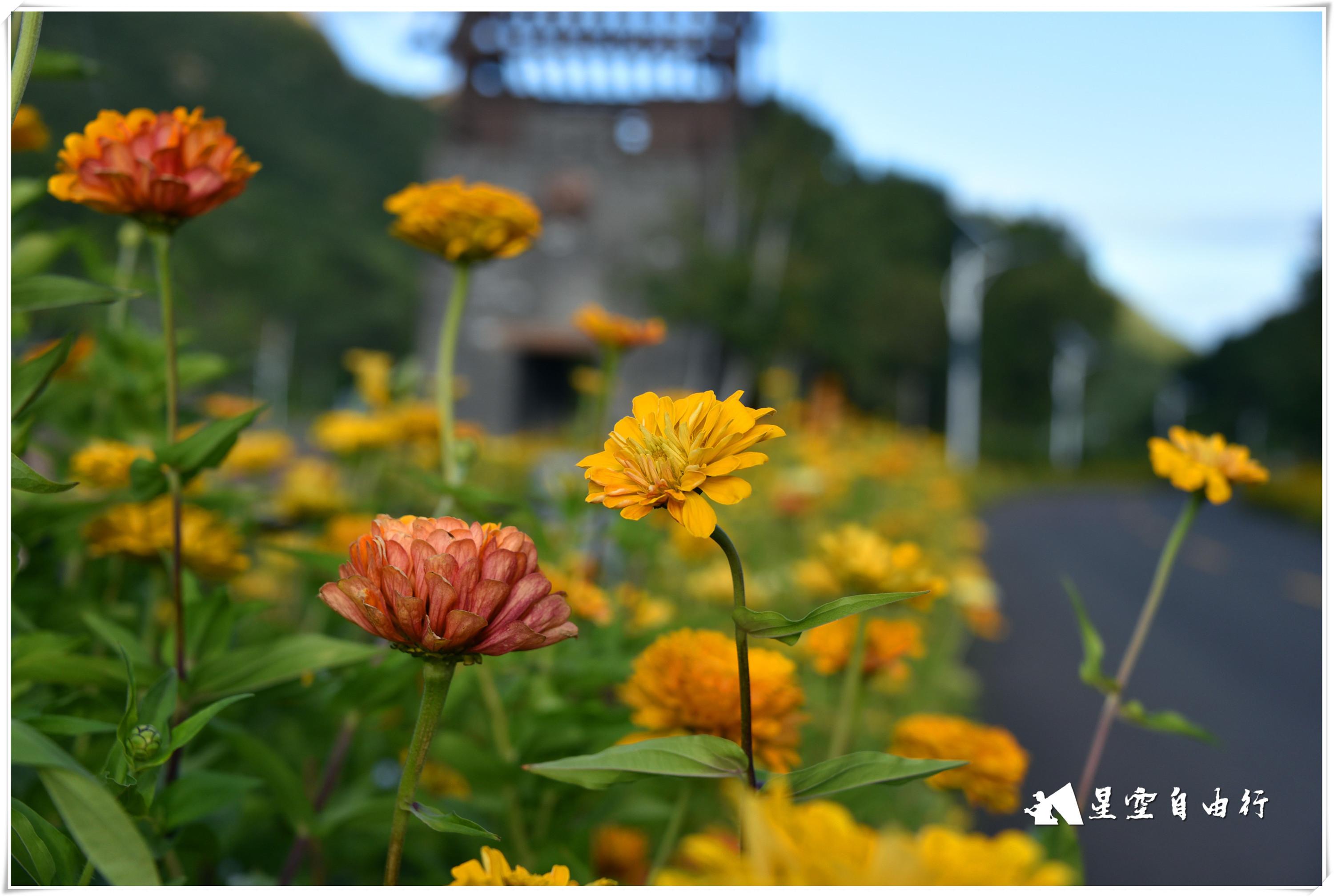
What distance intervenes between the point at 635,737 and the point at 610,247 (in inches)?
346

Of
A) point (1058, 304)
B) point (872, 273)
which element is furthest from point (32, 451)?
point (1058, 304)

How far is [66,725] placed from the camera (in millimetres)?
451

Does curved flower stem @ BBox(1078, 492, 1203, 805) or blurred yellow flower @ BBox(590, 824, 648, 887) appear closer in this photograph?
curved flower stem @ BBox(1078, 492, 1203, 805)

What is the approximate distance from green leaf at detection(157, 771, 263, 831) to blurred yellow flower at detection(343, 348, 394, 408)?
74 centimetres

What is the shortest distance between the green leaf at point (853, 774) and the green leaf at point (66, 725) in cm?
37

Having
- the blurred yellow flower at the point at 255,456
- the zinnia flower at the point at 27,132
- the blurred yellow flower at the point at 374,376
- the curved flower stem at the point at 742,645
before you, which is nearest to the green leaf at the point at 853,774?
the curved flower stem at the point at 742,645

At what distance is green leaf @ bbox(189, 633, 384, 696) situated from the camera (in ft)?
1.75

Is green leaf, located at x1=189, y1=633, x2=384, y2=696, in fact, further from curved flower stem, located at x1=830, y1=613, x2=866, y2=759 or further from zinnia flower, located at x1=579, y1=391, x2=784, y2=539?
curved flower stem, located at x1=830, y1=613, x2=866, y2=759

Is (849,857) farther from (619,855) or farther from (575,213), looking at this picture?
(575,213)

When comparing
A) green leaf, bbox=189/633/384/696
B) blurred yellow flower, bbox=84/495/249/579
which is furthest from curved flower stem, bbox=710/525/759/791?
blurred yellow flower, bbox=84/495/249/579

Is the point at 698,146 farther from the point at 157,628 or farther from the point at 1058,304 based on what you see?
the point at 1058,304

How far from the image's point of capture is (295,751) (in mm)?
788

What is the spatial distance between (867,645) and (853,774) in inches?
14.5

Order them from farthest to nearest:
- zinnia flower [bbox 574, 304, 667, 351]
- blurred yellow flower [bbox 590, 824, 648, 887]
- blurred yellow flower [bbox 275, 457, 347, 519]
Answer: blurred yellow flower [bbox 275, 457, 347, 519], zinnia flower [bbox 574, 304, 667, 351], blurred yellow flower [bbox 590, 824, 648, 887]
